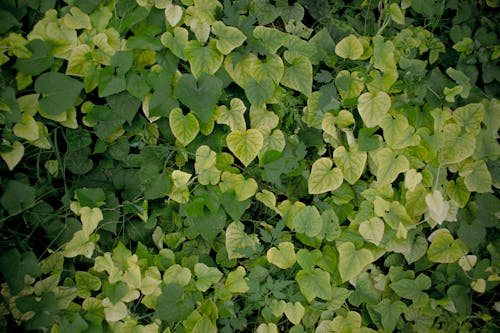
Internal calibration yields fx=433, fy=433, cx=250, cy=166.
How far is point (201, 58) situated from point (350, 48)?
48 cm

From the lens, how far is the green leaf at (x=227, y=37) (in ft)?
4.18

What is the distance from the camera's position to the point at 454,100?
140 cm

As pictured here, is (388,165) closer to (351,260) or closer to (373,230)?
(373,230)

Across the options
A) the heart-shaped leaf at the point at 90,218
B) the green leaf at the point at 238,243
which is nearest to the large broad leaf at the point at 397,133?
the green leaf at the point at 238,243

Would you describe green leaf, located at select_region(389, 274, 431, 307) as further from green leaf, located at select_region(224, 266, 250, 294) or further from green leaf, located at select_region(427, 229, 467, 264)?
green leaf, located at select_region(224, 266, 250, 294)

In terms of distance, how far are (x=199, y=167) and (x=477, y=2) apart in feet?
3.86

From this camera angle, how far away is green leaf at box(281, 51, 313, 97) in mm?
1341

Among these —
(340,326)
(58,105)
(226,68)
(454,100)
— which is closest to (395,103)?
(454,100)

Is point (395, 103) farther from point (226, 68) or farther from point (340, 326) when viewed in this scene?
point (340, 326)

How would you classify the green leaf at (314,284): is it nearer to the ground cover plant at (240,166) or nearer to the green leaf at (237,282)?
the ground cover plant at (240,166)

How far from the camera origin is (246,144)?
52.2 inches

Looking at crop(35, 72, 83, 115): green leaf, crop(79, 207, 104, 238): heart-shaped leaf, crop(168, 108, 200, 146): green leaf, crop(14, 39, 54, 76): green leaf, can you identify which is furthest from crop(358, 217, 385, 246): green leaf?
crop(14, 39, 54, 76): green leaf

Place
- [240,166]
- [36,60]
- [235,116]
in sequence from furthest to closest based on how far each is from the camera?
[240,166]
[235,116]
[36,60]

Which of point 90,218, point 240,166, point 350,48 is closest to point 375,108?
point 350,48
